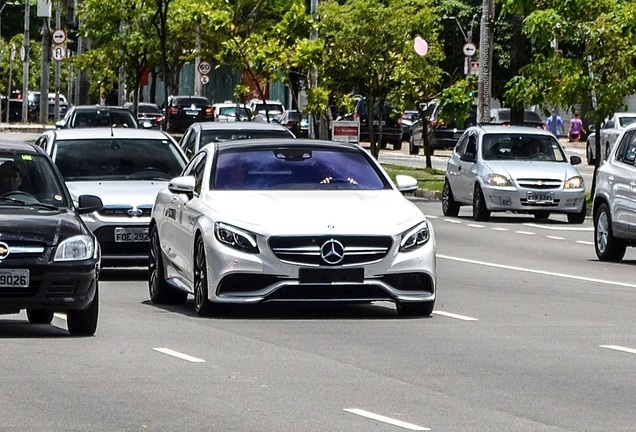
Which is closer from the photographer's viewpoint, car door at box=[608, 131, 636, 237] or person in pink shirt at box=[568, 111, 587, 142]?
car door at box=[608, 131, 636, 237]

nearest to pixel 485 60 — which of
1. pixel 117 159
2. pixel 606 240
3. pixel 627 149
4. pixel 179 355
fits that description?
pixel 606 240

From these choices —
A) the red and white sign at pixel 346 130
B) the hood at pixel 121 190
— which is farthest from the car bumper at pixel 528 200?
the hood at pixel 121 190

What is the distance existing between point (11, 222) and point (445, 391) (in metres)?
3.91

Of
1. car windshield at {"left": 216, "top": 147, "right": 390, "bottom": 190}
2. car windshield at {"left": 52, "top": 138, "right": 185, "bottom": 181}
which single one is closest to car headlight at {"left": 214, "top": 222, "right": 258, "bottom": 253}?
car windshield at {"left": 216, "top": 147, "right": 390, "bottom": 190}

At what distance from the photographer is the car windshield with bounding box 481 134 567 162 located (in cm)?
3238

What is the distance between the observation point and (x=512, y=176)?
31.2m

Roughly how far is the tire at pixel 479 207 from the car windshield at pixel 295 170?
15370 millimetres

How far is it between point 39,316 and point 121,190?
4739 mm

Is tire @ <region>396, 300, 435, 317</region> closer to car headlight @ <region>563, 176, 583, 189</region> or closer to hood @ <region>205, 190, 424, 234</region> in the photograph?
hood @ <region>205, 190, 424, 234</region>

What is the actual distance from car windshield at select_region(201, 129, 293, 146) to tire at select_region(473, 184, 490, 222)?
6317 millimetres

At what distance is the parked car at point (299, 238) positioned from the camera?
48.0 feet

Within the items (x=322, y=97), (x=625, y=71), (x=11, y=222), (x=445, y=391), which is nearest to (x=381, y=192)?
(x=11, y=222)

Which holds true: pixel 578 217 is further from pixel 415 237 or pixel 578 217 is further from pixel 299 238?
pixel 299 238

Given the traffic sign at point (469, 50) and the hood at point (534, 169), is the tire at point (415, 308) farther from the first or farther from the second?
the traffic sign at point (469, 50)
